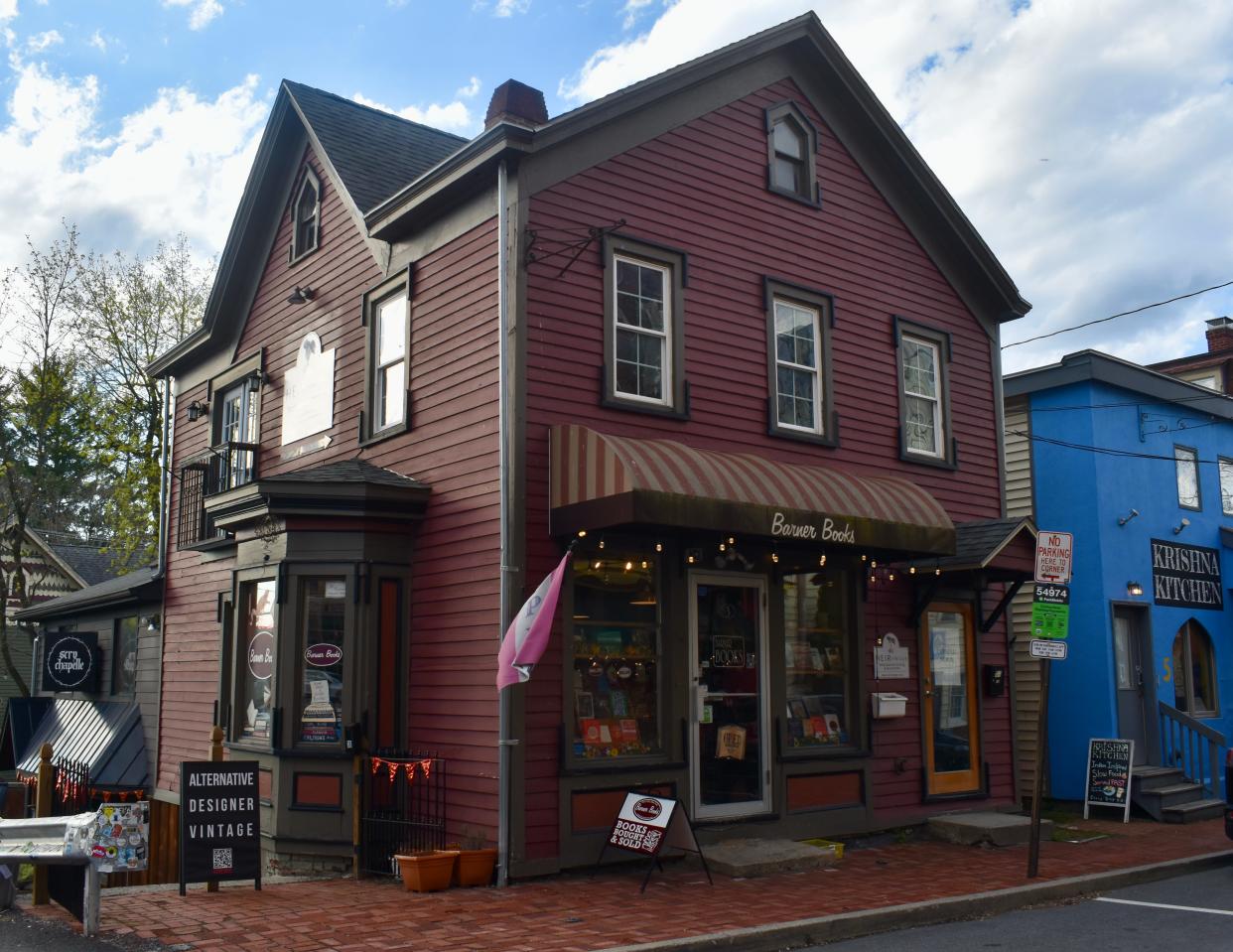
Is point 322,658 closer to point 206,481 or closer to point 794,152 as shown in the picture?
point 206,481

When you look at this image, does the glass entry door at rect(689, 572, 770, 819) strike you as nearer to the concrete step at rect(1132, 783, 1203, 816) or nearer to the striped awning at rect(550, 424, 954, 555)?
the striped awning at rect(550, 424, 954, 555)

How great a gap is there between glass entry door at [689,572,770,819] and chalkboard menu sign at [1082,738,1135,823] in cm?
538

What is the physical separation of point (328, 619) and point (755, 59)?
7555 millimetres

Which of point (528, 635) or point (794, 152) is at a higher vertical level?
point (794, 152)

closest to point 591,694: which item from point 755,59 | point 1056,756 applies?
point 755,59

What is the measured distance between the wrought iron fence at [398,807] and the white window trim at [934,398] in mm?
6737

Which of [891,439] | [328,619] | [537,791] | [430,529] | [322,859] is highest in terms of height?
[891,439]

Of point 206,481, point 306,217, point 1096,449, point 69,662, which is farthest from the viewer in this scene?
point 69,662

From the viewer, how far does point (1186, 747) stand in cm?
1631

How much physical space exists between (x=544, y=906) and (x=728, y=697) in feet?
11.1

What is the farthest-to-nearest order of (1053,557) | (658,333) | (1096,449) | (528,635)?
1. (1096,449)
2. (658,333)
3. (1053,557)
4. (528,635)

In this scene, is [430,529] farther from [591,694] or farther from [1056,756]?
[1056,756]

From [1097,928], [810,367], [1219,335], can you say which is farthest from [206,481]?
[1219,335]

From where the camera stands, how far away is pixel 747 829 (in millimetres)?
11227
